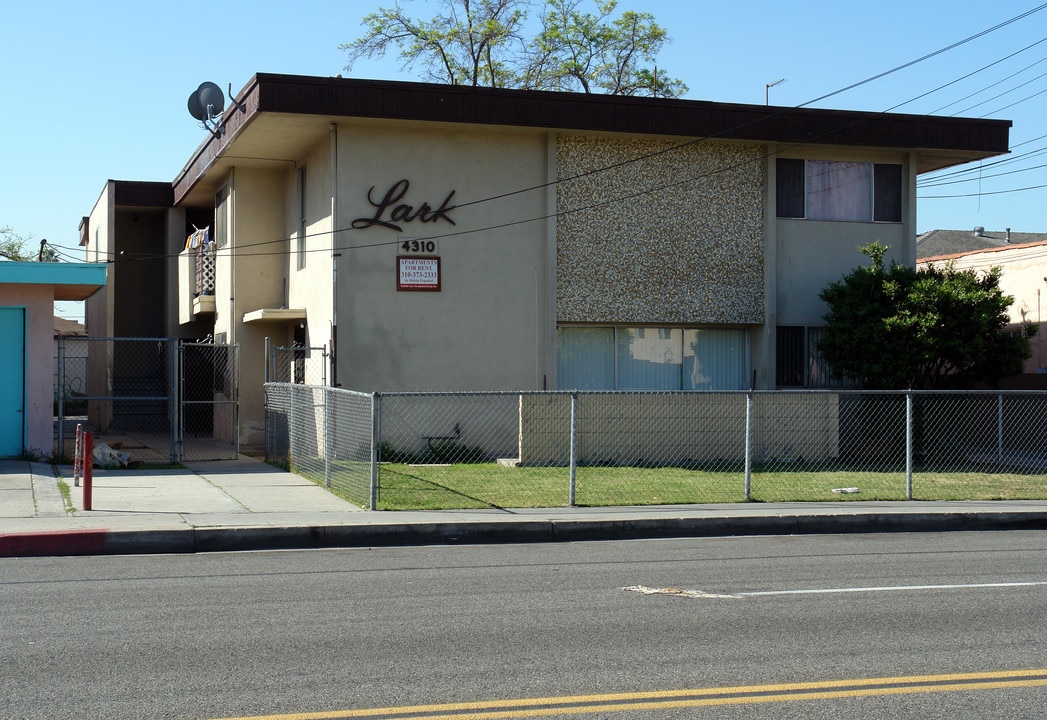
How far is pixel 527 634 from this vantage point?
7.37 m

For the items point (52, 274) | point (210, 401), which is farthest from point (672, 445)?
point (52, 274)

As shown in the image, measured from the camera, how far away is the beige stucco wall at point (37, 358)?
689 inches

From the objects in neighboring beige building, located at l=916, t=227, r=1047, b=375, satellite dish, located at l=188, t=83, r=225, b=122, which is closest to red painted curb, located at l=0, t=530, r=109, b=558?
satellite dish, located at l=188, t=83, r=225, b=122

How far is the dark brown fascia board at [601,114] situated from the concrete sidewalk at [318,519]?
6.74 meters

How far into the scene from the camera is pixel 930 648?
23.2 ft

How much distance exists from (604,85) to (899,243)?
944 inches

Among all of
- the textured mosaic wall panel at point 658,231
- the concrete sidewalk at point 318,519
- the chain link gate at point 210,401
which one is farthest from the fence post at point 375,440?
the textured mosaic wall panel at point 658,231

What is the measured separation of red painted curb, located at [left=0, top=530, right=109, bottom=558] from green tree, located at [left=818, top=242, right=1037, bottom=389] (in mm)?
13475

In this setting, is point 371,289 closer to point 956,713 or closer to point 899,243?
point 899,243

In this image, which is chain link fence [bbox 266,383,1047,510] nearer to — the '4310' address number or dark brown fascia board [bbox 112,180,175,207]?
the '4310' address number

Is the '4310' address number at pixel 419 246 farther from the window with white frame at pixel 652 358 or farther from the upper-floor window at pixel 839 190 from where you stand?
the upper-floor window at pixel 839 190

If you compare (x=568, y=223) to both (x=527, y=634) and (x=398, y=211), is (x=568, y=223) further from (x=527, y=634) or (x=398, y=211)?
(x=527, y=634)

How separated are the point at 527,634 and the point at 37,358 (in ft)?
42.6

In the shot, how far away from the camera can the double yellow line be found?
554 cm
